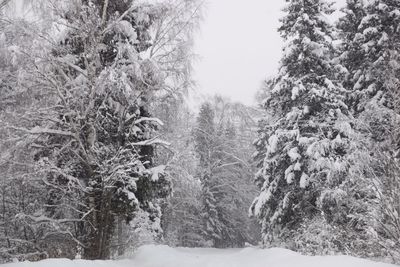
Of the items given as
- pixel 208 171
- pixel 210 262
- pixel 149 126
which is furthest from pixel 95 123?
pixel 208 171

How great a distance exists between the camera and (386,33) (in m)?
17.1

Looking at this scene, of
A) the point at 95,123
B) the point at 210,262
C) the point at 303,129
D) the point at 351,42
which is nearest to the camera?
the point at 210,262

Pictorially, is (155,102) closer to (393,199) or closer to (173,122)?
(173,122)

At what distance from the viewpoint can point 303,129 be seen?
17656 mm

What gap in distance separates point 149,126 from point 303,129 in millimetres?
6863

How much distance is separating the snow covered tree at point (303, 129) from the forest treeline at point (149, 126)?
0.21 feet

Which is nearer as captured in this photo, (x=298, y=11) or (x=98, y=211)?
(x=98, y=211)

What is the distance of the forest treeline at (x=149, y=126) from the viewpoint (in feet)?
37.6

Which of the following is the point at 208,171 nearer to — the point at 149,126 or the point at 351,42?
the point at 351,42

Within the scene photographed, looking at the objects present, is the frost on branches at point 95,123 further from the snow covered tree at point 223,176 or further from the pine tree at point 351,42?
the snow covered tree at point 223,176

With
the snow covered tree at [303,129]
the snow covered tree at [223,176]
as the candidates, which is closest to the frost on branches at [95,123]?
the snow covered tree at [303,129]

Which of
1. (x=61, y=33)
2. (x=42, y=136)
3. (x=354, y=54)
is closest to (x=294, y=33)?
(x=354, y=54)

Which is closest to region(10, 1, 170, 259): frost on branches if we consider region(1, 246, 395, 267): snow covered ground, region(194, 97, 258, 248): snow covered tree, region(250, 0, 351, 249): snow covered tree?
region(1, 246, 395, 267): snow covered ground

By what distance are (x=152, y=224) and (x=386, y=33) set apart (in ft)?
50.4
